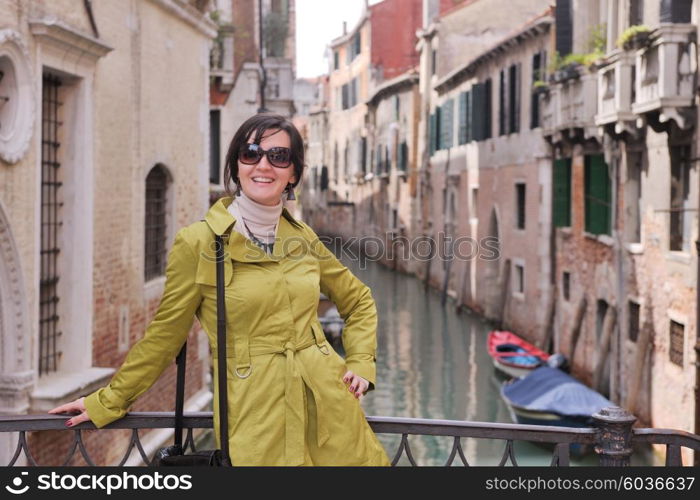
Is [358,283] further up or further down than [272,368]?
further up

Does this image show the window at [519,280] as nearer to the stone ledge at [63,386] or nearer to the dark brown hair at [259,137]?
the stone ledge at [63,386]

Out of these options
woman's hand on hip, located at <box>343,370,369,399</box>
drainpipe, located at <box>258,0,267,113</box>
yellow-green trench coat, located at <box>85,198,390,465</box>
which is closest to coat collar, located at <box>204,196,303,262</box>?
yellow-green trench coat, located at <box>85,198,390,465</box>

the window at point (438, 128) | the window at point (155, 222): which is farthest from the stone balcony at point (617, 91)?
the window at point (438, 128)

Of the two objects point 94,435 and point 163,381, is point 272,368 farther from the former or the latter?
point 163,381

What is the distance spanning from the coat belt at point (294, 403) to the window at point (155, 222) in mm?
7552

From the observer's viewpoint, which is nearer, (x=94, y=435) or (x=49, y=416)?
(x=49, y=416)

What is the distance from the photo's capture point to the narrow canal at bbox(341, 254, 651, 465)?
12594 millimetres

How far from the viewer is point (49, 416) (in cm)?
324

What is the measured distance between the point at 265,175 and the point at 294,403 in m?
0.66

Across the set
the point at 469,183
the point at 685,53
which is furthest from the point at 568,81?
the point at 469,183

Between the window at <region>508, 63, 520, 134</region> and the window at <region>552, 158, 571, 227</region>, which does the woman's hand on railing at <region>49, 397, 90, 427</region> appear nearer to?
the window at <region>552, 158, 571, 227</region>

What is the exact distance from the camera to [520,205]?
21.1 metres

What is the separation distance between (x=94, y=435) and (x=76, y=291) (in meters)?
1.40

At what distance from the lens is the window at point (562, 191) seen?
55.9 ft
